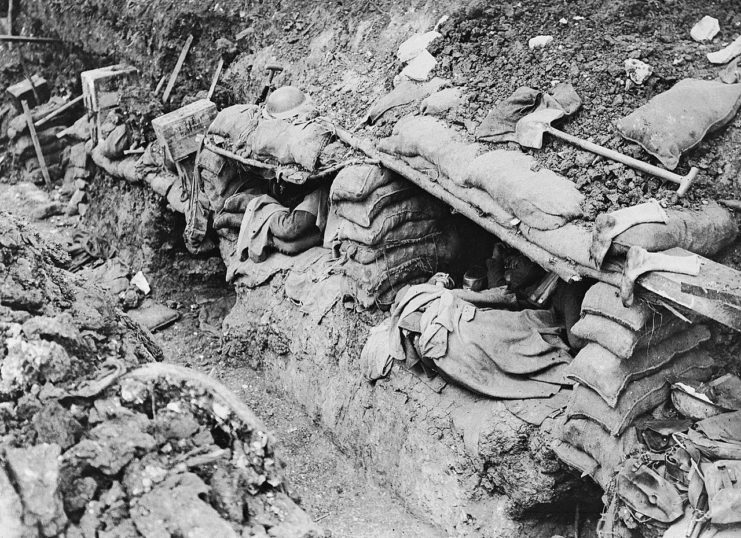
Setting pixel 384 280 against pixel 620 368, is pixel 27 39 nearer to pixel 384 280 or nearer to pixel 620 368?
pixel 384 280

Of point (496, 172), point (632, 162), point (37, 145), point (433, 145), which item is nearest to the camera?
point (632, 162)

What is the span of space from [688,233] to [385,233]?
2438 mm

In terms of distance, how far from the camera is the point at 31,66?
44.7 ft

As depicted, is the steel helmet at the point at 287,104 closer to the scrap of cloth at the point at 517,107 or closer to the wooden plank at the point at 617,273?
the wooden plank at the point at 617,273

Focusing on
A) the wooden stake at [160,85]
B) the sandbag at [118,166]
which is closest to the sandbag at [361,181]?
the sandbag at [118,166]

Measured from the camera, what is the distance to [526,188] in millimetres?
4691

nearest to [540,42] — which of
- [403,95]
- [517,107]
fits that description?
[517,107]

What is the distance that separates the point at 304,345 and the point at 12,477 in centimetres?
452

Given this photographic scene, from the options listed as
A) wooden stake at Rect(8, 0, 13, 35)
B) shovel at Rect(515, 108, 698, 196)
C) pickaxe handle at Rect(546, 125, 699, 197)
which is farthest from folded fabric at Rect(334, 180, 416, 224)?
wooden stake at Rect(8, 0, 13, 35)

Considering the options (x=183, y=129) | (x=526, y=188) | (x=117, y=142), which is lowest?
(x=117, y=142)

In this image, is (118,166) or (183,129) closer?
(183,129)

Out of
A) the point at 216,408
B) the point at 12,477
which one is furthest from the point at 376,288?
the point at 12,477

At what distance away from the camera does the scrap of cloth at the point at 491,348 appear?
16.6 ft

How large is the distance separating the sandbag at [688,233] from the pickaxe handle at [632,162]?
172mm
